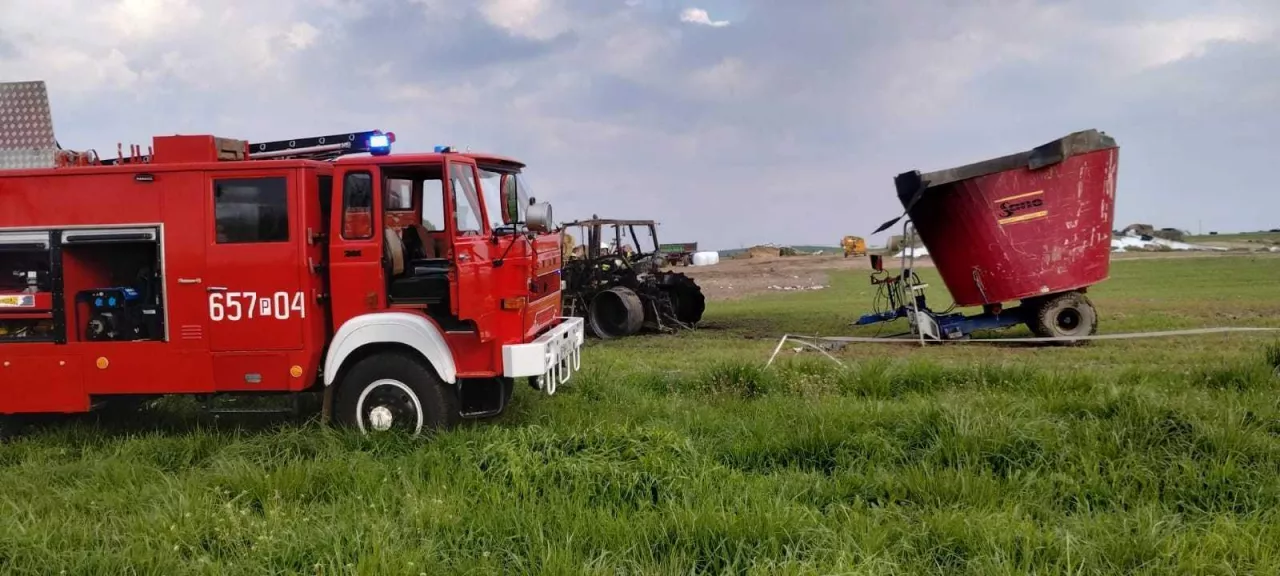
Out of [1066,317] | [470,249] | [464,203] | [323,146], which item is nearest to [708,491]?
[470,249]

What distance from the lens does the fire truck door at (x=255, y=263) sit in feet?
21.0

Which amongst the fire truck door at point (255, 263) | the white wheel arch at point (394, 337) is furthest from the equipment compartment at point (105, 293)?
the white wheel arch at point (394, 337)

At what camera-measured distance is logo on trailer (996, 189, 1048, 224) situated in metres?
12.4

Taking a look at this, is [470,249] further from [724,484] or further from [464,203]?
[724,484]

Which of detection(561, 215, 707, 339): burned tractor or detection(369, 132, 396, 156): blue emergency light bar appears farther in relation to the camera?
detection(561, 215, 707, 339): burned tractor

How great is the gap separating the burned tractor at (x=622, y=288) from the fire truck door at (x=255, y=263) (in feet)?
30.3

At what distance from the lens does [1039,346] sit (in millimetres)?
12578

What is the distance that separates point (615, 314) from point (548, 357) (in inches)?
361

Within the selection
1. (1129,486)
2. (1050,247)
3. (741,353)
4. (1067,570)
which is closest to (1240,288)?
(1050,247)

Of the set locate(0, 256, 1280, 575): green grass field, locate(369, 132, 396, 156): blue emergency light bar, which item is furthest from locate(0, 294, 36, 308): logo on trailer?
locate(369, 132, 396, 156): blue emergency light bar

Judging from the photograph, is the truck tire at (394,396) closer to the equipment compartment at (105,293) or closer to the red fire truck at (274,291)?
the red fire truck at (274,291)

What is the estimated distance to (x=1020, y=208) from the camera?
12414mm

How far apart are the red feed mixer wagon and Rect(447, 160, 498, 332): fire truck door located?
25.2ft

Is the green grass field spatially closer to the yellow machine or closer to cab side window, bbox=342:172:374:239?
cab side window, bbox=342:172:374:239
